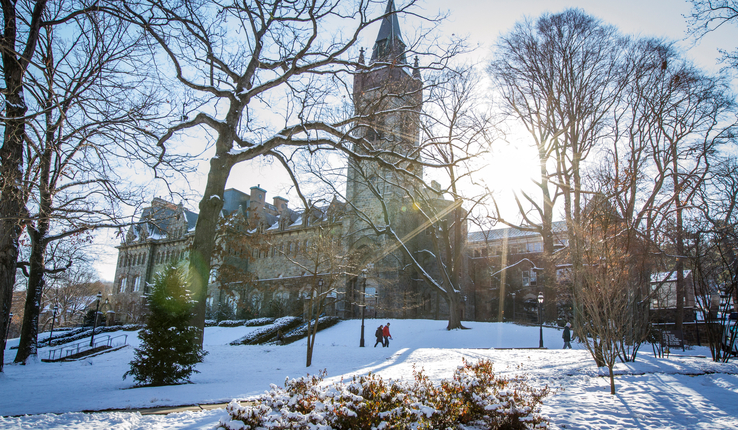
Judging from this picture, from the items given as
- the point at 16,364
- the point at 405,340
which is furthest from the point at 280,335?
the point at 16,364

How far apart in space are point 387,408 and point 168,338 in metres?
5.78

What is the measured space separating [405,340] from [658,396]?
16.6 m

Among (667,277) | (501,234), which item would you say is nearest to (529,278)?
(501,234)

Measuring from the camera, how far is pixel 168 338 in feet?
29.5

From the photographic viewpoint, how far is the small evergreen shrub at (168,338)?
8.84 m

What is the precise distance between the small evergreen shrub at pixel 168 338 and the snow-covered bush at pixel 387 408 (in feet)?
14.0

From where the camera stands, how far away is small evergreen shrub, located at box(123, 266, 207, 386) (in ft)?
29.0

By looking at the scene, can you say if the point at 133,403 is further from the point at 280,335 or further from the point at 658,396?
the point at 280,335

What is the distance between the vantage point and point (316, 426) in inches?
181

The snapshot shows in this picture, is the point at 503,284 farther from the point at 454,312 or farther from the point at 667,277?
the point at 667,277

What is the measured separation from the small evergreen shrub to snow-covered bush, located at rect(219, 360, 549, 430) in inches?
168

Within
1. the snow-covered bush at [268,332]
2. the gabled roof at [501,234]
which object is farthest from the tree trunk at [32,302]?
the gabled roof at [501,234]

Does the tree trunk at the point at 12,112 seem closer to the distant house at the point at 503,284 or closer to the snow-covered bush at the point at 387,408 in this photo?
the snow-covered bush at the point at 387,408

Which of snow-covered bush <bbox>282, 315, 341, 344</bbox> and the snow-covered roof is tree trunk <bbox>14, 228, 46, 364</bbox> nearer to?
snow-covered bush <bbox>282, 315, 341, 344</bbox>
